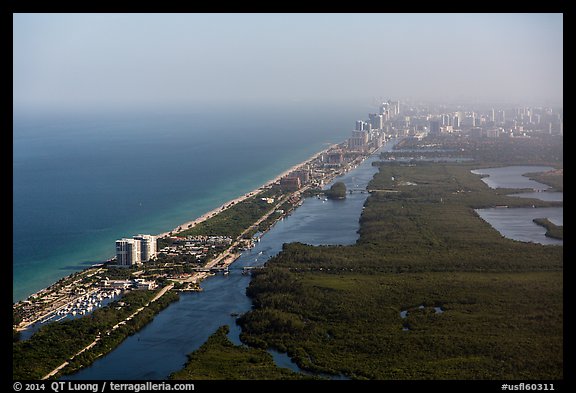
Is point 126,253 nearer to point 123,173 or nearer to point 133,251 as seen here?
point 133,251

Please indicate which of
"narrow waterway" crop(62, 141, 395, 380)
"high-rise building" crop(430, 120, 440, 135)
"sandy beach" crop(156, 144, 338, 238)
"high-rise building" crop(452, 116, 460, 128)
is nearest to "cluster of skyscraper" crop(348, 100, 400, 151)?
"high-rise building" crop(430, 120, 440, 135)

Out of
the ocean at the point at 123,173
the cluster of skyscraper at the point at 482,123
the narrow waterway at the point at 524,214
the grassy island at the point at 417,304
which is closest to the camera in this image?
the grassy island at the point at 417,304

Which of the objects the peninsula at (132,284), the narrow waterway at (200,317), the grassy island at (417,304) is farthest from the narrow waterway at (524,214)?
the peninsula at (132,284)

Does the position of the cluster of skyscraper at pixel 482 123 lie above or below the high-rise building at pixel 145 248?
above

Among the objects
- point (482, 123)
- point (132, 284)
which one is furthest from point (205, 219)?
point (482, 123)

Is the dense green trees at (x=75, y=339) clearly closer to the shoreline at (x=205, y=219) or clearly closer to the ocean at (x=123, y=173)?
the shoreline at (x=205, y=219)

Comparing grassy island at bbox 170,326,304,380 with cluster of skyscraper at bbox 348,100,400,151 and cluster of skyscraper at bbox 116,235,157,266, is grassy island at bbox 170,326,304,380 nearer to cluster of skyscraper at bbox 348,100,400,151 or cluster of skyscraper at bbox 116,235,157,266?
cluster of skyscraper at bbox 116,235,157,266
